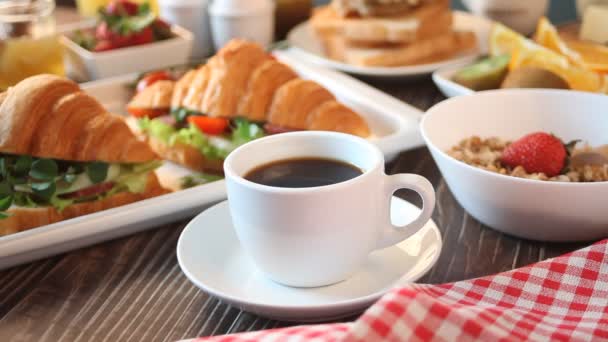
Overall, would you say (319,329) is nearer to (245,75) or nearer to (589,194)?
(589,194)

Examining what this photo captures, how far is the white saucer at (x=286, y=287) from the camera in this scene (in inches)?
36.7

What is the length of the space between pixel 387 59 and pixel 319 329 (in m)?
1.47

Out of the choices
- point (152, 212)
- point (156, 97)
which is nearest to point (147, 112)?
point (156, 97)

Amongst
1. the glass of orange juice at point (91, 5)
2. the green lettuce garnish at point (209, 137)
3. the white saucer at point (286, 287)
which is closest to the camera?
the white saucer at point (286, 287)

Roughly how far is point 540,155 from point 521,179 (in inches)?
5.6

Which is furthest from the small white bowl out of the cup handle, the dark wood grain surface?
the cup handle

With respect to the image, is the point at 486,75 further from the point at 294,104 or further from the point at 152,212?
the point at 152,212

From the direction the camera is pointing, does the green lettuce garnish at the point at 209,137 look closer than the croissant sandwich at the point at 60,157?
No

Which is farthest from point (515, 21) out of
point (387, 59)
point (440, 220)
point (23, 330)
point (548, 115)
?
point (23, 330)

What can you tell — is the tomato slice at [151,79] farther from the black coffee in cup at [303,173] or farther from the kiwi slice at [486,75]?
the black coffee in cup at [303,173]

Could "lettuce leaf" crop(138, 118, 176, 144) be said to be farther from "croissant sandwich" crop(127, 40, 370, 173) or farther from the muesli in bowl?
the muesli in bowl

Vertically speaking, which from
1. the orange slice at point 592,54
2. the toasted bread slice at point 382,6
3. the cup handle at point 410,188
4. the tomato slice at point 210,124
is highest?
the cup handle at point 410,188

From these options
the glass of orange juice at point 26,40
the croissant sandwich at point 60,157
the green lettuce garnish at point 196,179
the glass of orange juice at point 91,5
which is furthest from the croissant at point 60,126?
the glass of orange juice at point 91,5

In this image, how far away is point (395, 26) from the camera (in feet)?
7.16
